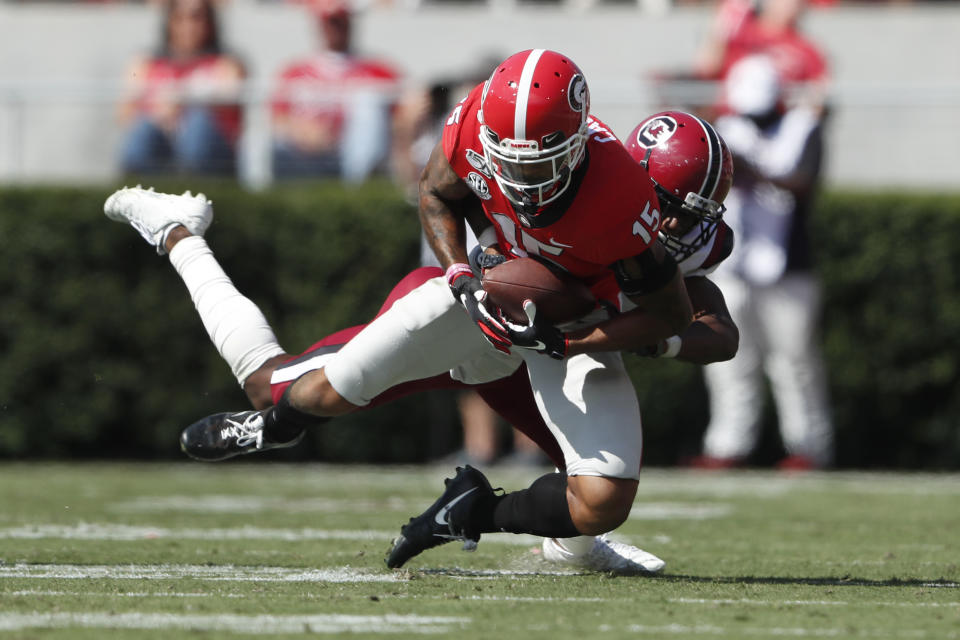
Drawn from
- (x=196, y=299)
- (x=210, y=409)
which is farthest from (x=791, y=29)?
(x=196, y=299)

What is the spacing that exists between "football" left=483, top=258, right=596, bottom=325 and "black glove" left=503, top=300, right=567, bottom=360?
0.13 feet

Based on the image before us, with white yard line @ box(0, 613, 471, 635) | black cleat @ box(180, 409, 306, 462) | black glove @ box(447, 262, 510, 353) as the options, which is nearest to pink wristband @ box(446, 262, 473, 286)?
black glove @ box(447, 262, 510, 353)

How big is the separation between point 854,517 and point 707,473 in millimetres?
2207

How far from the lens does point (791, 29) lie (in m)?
10.9

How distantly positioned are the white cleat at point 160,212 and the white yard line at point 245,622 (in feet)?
6.41

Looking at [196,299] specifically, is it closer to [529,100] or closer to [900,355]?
[529,100]

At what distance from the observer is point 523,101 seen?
4.30 meters

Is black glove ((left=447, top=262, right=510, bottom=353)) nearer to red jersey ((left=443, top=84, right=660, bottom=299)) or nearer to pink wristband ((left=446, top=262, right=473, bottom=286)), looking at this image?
pink wristband ((left=446, top=262, right=473, bottom=286))

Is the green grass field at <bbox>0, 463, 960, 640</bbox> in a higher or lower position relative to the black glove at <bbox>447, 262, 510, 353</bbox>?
lower

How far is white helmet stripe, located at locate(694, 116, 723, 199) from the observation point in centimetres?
473

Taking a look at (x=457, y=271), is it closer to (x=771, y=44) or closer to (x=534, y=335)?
(x=534, y=335)

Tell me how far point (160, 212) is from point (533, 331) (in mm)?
1679

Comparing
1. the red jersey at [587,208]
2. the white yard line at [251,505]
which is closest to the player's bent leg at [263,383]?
the red jersey at [587,208]

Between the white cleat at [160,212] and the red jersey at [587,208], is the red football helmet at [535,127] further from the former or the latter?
the white cleat at [160,212]
